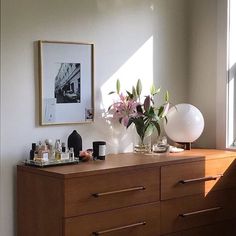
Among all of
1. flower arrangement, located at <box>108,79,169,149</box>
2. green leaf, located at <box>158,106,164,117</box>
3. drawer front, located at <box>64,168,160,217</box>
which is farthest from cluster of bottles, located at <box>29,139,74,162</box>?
green leaf, located at <box>158,106,164,117</box>

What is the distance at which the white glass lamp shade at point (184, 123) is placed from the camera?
351cm

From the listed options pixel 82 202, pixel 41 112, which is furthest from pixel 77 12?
pixel 82 202

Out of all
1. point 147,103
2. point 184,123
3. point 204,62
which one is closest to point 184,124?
point 184,123

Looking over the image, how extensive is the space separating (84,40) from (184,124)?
2.84ft

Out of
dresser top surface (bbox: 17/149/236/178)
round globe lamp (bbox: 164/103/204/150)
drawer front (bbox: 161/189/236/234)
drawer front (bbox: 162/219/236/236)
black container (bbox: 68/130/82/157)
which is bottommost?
drawer front (bbox: 162/219/236/236)

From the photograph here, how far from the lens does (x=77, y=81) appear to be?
10.6 ft

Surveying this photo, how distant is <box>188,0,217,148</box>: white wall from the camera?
3.75 meters

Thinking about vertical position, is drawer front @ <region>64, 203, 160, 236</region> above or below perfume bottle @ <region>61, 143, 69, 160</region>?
below

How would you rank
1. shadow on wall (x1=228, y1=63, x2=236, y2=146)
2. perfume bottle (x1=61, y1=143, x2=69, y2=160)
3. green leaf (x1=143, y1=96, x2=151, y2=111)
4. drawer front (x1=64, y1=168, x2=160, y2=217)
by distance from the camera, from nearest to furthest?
1. drawer front (x1=64, y1=168, x2=160, y2=217)
2. perfume bottle (x1=61, y1=143, x2=69, y2=160)
3. green leaf (x1=143, y1=96, x2=151, y2=111)
4. shadow on wall (x1=228, y1=63, x2=236, y2=146)

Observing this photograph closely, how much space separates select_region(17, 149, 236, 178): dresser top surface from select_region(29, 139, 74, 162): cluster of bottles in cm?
8

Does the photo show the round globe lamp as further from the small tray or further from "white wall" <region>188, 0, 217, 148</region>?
the small tray

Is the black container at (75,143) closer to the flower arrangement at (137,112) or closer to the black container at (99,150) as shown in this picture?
the black container at (99,150)

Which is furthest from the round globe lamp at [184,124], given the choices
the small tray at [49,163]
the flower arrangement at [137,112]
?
the small tray at [49,163]

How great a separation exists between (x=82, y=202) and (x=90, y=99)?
81cm
